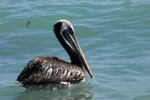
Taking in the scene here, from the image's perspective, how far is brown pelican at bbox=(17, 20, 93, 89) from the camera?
313 inches

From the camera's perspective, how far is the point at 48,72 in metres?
8.05

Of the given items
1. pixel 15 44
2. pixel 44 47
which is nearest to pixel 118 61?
pixel 44 47

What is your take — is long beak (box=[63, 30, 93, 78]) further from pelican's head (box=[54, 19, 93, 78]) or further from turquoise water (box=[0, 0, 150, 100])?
turquoise water (box=[0, 0, 150, 100])

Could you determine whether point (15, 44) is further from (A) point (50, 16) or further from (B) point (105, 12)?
(B) point (105, 12)

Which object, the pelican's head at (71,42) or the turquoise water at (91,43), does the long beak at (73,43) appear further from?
the turquoise water at (91,43)

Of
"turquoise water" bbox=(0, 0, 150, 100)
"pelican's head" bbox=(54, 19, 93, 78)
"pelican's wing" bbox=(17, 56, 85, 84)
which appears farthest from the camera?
"pelican's head" bbox=(54, 19, 93, 78)

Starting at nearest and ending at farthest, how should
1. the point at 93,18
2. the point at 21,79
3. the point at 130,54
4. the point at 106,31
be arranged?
the point at 21,79, the point at 130,54, the point at 106,31, the point at 93,18

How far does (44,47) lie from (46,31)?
1.39m

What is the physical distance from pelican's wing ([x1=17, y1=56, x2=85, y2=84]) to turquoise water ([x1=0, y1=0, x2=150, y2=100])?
325 millimetres

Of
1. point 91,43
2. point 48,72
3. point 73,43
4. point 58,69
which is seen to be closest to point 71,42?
point 73,43

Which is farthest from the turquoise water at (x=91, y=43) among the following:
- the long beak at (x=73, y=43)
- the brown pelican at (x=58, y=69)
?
the long beak at (x=73, y=43)

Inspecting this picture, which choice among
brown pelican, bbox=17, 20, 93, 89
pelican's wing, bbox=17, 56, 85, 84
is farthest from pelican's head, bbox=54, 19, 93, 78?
pelican's wing, bbox=17, 56, 85, 84

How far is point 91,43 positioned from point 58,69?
10.2 ft

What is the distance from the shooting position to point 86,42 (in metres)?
11.3
